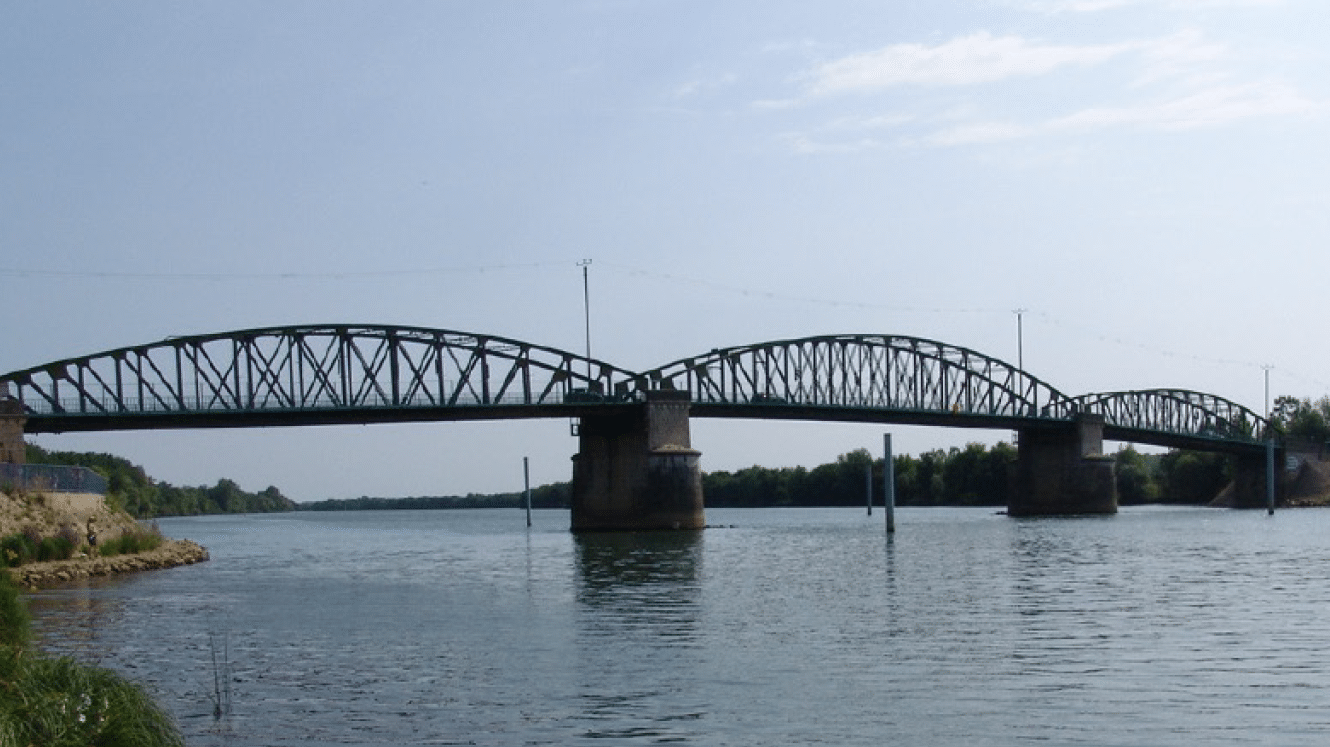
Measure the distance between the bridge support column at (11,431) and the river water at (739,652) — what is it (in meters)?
37.5

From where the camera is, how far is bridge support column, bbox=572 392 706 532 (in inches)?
4611

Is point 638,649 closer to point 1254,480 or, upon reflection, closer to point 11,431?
point 11,431

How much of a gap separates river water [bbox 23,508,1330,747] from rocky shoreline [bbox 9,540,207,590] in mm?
2777

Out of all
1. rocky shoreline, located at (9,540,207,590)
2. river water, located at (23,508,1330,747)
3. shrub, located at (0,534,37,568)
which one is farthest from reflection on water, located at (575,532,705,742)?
shrub, located at (0,534,37,568)

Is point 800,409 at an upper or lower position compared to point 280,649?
upper

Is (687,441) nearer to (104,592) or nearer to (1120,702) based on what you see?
(104,592)

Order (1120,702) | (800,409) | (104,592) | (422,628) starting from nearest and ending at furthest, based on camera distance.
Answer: (1120,702), (422,628), (104,592), (800,409)

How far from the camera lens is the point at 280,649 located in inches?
1369

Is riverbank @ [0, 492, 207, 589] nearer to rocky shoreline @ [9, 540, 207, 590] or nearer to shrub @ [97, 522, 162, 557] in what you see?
rocky shoreline @ [9, 540, 207, 590]

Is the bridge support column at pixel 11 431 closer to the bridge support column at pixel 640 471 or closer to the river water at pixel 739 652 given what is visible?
the river water at pixel 739 652

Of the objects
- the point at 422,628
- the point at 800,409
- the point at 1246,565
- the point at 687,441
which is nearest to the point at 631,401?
the point at 687,441

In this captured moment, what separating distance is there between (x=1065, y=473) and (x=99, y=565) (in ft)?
399

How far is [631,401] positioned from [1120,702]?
333ft

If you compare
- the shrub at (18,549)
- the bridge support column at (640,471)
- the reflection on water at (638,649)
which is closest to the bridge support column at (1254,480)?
the bridge support column at (640,471)
